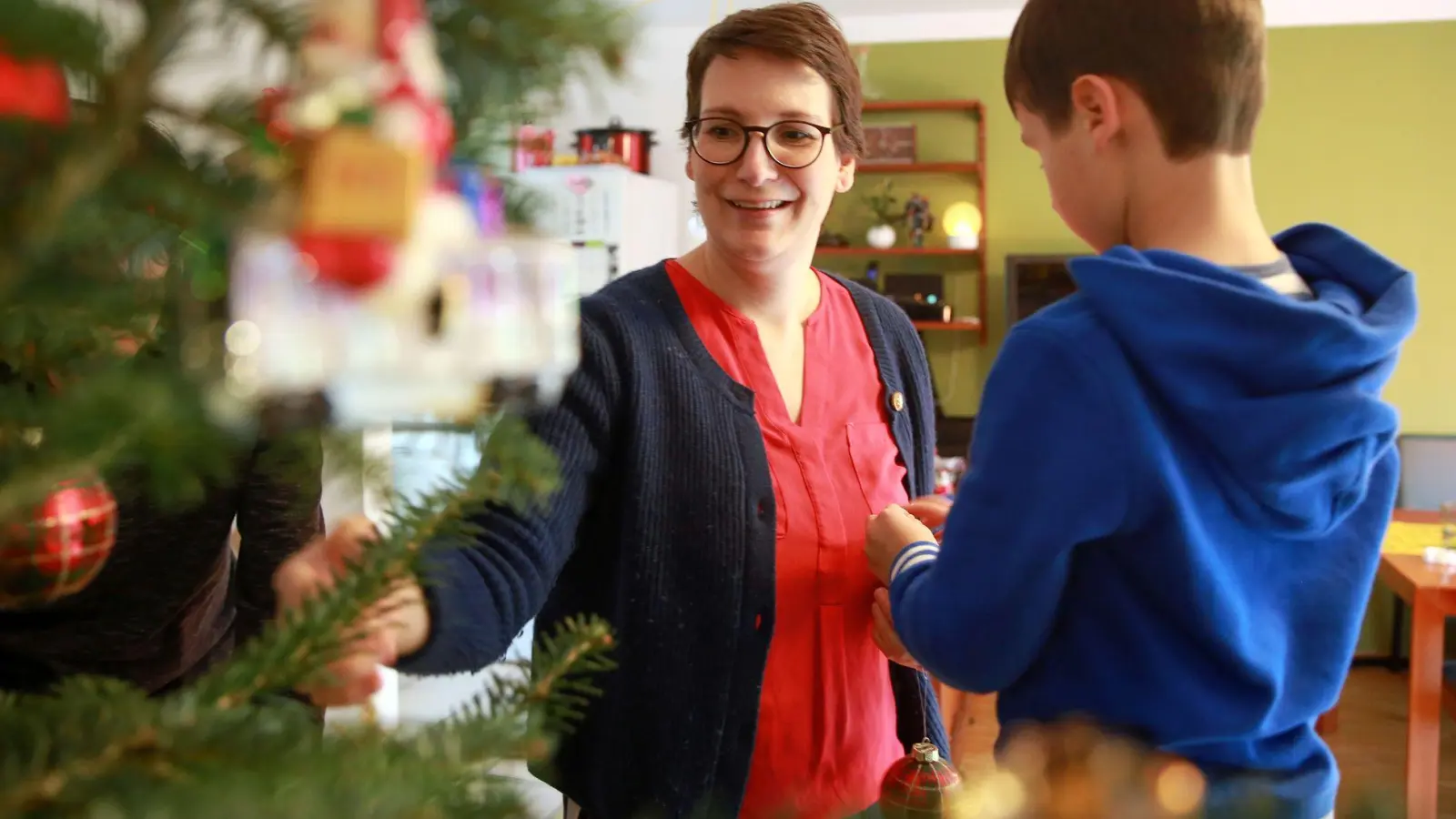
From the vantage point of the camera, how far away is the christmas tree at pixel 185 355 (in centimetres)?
26

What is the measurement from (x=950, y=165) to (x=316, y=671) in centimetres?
508

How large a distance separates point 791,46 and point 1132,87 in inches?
18.4

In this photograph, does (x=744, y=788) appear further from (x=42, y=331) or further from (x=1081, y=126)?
(x=42, y=331)

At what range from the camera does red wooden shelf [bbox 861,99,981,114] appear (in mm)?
5082

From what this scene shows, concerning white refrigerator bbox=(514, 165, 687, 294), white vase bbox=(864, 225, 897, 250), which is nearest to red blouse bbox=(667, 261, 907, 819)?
white refrigerator bbox=(514, 165, 687, 294)

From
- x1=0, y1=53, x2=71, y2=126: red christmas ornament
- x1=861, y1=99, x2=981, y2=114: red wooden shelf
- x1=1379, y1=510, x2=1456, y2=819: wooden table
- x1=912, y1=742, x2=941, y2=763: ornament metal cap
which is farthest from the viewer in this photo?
x1=861, y1=99, x2=981, y2=114: red wooden shelf

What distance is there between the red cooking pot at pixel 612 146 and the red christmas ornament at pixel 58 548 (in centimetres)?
465

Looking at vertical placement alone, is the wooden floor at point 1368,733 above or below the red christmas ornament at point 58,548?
below

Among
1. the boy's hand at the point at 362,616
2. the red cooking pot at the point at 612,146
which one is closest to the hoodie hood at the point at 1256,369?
the boy's hand at the point at 362,616

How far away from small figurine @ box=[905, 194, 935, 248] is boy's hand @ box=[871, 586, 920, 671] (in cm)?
424

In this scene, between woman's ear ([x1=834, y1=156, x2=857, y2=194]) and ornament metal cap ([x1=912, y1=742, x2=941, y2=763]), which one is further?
woman's ear ([x1=834, y1=156, x2=857, y2=194])

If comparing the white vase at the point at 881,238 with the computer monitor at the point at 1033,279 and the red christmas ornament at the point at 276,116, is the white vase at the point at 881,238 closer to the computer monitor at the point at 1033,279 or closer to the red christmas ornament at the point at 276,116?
the computer monitor at the point at 1033,279

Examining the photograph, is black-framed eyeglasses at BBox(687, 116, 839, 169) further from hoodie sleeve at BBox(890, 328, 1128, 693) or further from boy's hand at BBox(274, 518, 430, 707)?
boy's hand at BBox(274, 518, 430, 707)

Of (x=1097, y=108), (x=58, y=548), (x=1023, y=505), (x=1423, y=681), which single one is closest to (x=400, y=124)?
(x=58, y=548)
